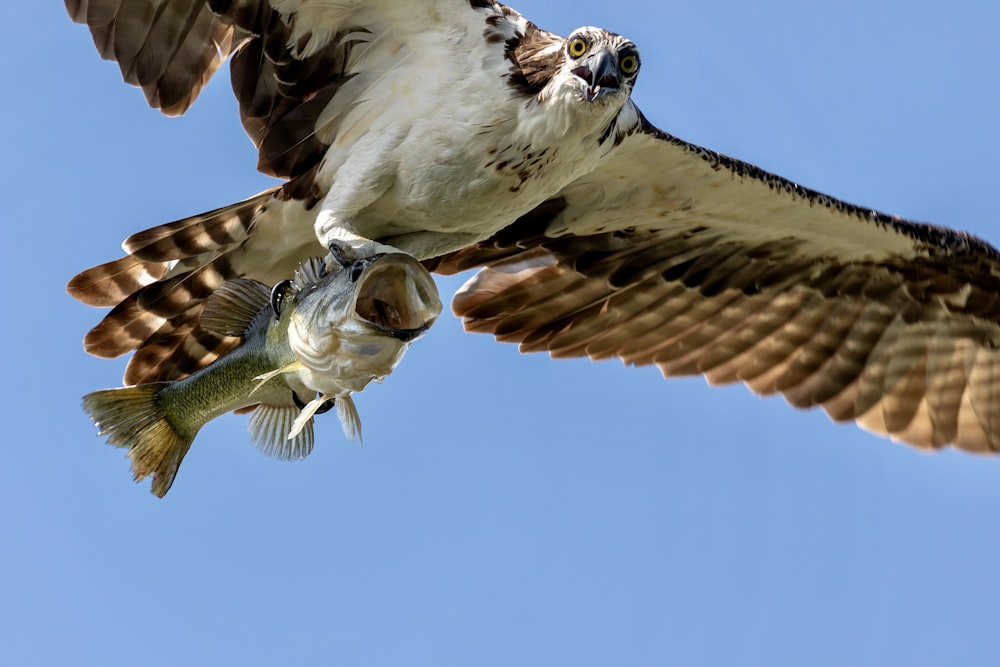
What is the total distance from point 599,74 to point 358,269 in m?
1.50

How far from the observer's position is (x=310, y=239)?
321 inches

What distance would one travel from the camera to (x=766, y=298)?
Answer: 973cm

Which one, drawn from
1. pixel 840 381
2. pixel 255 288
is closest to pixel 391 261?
pixel 255 288

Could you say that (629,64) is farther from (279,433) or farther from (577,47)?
(279,433)

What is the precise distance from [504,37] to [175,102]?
179 cm

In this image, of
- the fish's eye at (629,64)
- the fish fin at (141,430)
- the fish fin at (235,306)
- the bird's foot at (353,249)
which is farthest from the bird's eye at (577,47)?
the fish fin at (141,430)

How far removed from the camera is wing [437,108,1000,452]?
895cm

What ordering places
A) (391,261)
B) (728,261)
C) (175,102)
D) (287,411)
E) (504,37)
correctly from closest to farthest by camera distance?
(391,261) < (287,411) < (504,37) < (175,102) < (728,261)

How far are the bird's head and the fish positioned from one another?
1.25 meters

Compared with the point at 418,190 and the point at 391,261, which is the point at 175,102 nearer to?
the point at 418,190

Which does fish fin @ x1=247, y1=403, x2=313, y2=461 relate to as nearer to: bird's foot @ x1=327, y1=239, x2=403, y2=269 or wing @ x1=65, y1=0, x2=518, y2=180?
bird's foot @ x1=327, y1=239, x2=403, y2=269

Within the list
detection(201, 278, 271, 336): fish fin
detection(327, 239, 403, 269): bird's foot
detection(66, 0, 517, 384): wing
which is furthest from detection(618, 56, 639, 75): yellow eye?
detection(201, 278, 271, 336): fish fin

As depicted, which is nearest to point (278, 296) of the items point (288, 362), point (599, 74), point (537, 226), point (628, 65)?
point (288, 362)

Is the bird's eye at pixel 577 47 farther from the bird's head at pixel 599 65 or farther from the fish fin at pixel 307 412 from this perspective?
the fish fin at pixel 307 412
